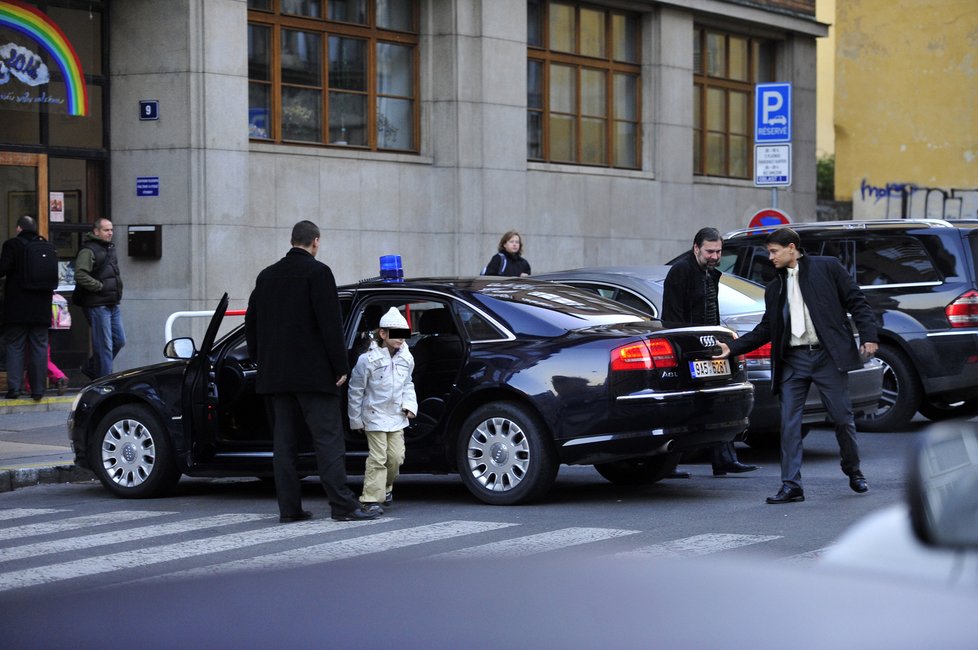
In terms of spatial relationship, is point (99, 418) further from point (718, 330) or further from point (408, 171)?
point (408, 171)

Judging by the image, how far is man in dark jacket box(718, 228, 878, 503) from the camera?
977cm

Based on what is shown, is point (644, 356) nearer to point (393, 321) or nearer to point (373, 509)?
point (393, 321)

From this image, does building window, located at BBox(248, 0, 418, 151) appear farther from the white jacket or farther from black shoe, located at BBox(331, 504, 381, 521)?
black shoe, located at BBox(331, 504, 381, 521)

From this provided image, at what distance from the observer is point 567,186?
77.1 ft

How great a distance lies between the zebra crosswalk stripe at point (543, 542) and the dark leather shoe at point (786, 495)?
4.67ft

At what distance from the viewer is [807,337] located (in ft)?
32.3

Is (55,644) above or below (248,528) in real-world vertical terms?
above

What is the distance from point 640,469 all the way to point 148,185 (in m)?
9.69

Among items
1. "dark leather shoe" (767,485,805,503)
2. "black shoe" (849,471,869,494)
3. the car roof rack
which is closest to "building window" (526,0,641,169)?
the car roof rack

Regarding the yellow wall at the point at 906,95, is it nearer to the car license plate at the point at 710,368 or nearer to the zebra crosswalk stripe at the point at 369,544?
the car license plate at the point at 710,368

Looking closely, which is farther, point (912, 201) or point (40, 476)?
point (912, 201)

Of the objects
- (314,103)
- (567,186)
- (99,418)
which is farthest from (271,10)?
(99,418)

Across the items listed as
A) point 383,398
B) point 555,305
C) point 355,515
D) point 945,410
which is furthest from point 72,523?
point 945,410

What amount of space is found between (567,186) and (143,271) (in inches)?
284
